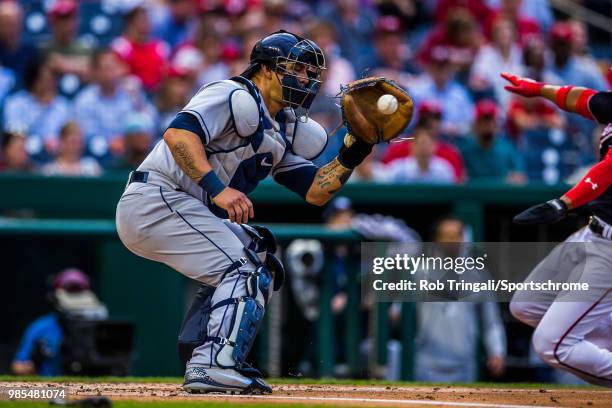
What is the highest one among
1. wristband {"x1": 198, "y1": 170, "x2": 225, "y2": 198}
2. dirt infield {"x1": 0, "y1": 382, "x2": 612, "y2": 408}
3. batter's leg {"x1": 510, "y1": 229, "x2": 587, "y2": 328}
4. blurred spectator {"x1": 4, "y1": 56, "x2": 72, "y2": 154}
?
blurred spectator {"x1": 4, "y1": 56, "x2": 72, "y2": 154}

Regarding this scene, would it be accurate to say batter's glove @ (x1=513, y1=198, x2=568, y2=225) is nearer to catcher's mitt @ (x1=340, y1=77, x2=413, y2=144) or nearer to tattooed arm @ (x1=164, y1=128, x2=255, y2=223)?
catcher's mitt @ (x1=340, y1=77, x2=413, y2=144)

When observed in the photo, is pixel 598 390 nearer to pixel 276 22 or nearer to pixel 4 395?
pixel 4 395

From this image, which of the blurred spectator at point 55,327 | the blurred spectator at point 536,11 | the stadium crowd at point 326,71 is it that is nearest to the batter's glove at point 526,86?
the stadium crowd at point 326,71

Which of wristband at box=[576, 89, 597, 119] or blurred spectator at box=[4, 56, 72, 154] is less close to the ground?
blurred spectator at box=[4, 56, 72, 154]

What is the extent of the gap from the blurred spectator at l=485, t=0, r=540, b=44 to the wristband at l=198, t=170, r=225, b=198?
794 centimetres

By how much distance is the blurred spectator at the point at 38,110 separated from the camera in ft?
34.6

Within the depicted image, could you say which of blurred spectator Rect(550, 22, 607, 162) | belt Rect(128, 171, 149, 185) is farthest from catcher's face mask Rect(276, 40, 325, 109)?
blurred spectator Rect(550, 22, 607, 162)

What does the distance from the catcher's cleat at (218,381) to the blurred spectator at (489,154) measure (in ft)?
17.4

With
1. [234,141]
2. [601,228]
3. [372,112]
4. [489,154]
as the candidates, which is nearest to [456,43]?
[489,154]

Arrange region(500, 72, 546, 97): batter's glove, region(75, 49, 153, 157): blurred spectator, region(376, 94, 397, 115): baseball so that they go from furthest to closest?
1. region(75, 49, 153, 157): blurred spectator
2. region(500, 72, 546, 97): batter's glove
3. region(376, 94, 397, 115): baseball

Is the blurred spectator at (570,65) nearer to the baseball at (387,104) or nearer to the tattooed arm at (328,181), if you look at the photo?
the tattooed arm at (328,181)

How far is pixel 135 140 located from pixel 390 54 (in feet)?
10.6

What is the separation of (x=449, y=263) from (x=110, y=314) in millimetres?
3172

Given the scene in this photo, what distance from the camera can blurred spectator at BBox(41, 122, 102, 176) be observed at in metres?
9.93
